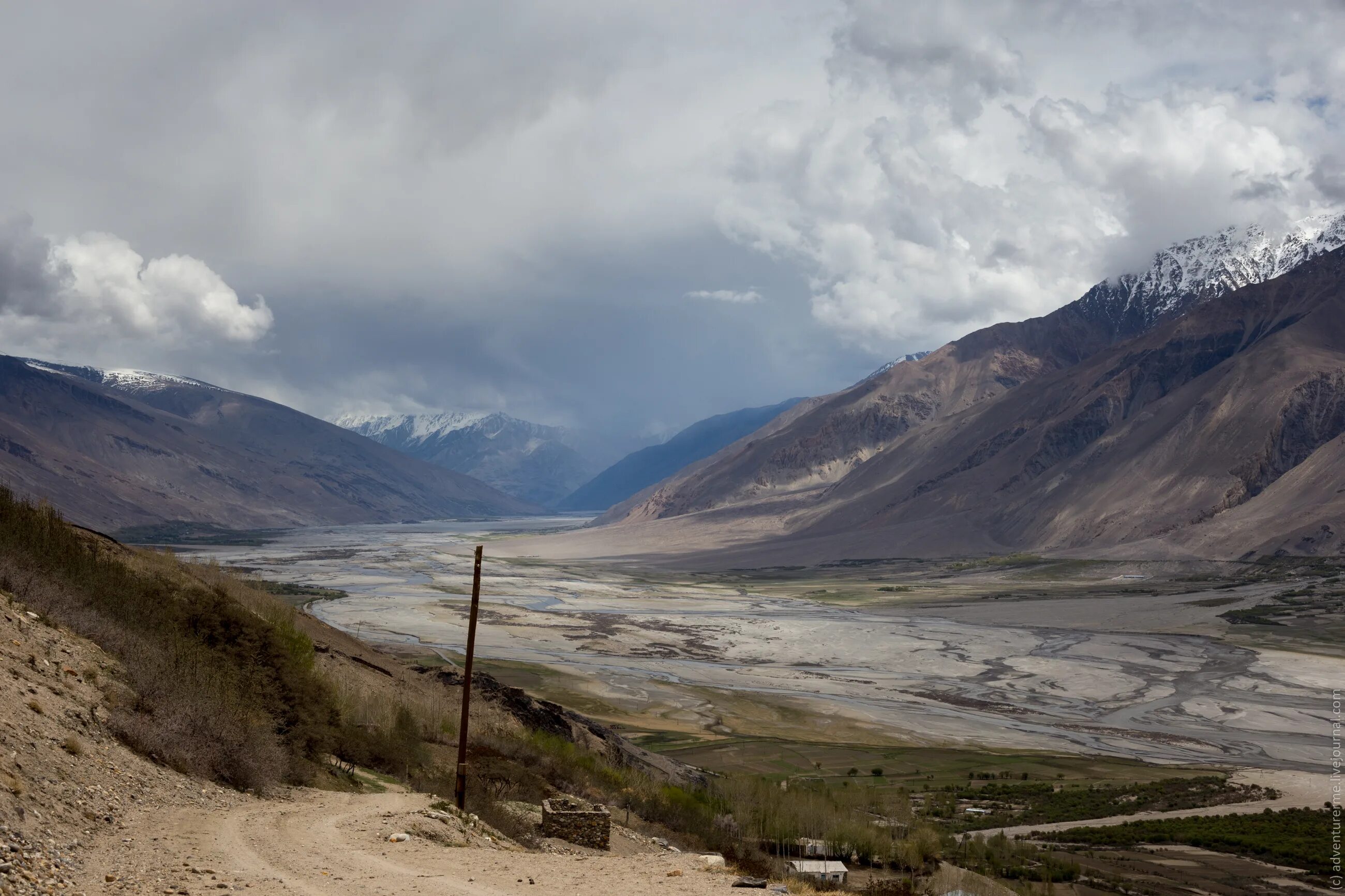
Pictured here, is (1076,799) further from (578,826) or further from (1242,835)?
(578,826)

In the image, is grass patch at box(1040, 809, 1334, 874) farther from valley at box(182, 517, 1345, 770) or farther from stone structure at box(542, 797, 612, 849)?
stone structure at box(542, 797, 612, 849)

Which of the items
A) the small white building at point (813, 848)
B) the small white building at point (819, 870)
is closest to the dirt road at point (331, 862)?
the small white building at point (819, 870)

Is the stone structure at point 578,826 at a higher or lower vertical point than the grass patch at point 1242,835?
higher

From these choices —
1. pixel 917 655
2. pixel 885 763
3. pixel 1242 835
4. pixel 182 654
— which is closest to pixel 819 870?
pixel 182 654

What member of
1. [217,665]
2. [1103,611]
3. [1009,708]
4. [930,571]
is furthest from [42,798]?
[930,571]

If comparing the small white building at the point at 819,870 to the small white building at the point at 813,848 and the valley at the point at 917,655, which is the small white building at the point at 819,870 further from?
the valley at the point at 917,655

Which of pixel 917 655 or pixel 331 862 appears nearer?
pixel 331 862
